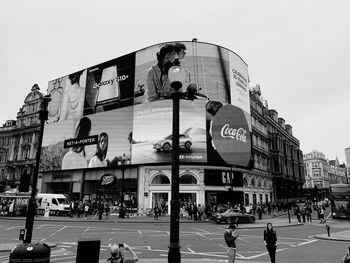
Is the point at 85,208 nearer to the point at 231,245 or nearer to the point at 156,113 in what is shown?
the point at 156,113

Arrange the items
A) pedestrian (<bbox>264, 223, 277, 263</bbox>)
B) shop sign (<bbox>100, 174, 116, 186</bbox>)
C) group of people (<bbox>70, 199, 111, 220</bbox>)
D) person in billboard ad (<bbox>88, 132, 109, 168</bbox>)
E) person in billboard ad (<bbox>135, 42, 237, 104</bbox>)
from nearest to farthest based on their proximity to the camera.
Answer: pedestrian (<bbox>264, 223, 277, 263</bbox>) < group of people (<bbox>70, 199, 111, 220</bbox>) < person in billboard ad (<bbox>135, 42, 237, 104</bbox>) < shop sign (<bbox>100, 174, 116, 186</bbox>) < person in billboard ad (<bbox>88, 132, 109, 168</bbox>)

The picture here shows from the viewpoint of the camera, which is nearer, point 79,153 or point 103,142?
point 103,142

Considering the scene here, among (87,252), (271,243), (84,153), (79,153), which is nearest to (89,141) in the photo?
(84,153)

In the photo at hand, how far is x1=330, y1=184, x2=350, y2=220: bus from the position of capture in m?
33.1

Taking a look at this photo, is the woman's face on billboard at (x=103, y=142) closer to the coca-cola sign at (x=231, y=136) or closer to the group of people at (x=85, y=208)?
the group of people at (x=85, y=208)

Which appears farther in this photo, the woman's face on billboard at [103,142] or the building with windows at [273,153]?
the building with windows at [273,153]

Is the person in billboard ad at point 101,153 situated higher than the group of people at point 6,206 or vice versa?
the person in billboard ad at point 101,153

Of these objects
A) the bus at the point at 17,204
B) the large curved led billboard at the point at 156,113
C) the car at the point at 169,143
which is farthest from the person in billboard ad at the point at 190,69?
the bus at the point at 17,204

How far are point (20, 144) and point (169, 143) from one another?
43.4 m

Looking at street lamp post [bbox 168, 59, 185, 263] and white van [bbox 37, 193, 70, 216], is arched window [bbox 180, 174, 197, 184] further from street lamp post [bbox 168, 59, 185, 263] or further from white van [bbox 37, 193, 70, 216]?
street lamp post [bbox 168, 59, 185, 263]

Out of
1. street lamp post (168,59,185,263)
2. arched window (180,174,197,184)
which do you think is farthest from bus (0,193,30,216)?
street lamp post (168,59,185,263)

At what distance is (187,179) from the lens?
44.7 meters

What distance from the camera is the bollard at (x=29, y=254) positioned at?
18.2ft

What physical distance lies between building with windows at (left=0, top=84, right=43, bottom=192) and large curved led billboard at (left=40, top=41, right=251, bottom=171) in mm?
11898
